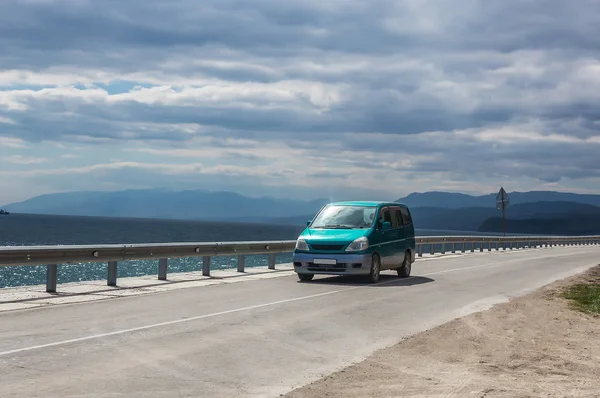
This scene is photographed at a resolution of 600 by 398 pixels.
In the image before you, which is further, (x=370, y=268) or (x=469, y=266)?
(x=469, y=266)

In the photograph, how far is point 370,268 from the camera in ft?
64.2

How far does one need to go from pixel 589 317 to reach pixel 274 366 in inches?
289

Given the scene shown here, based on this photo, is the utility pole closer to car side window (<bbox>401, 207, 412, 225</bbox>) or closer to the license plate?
car side window (<bbox>401, 207, 412, 225</bbox>)

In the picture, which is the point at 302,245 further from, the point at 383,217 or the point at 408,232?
the point at 408,232

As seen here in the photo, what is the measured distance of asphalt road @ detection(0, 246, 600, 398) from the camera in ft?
25.1

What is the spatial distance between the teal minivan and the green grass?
4.36m

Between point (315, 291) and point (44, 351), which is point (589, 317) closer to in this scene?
point (315, 291)

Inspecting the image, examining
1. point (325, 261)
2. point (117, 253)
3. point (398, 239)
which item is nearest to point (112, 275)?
point (117, 253)

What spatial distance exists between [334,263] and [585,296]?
554 centimetres

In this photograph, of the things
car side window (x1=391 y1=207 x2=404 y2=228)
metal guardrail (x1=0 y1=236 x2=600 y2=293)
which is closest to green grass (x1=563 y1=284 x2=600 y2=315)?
car side window (x1=391 y1=207 x2=404 y2=228)

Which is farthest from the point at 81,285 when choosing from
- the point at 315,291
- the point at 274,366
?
the point at 274,366

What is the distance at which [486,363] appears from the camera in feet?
29.8

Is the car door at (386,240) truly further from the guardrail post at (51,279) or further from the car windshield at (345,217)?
the guardrail post at (51,279)

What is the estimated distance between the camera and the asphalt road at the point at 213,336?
7.66 m
